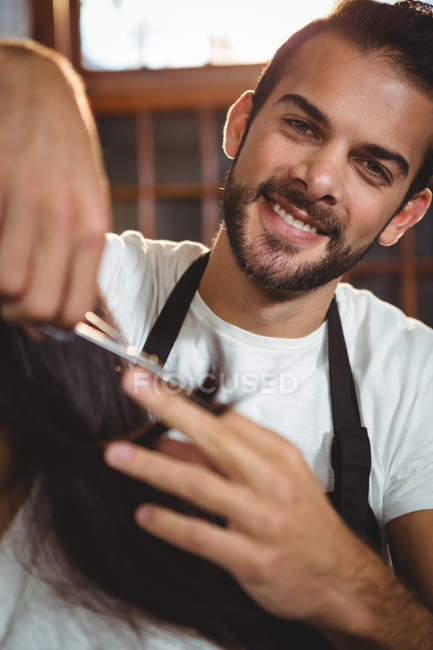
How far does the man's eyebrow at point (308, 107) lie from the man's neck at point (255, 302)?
1.06ft

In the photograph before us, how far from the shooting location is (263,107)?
Answer: 4.19ft

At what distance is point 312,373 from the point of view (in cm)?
123

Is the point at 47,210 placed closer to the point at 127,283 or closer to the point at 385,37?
the point at 127,283

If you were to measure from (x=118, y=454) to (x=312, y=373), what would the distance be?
0.82 meters

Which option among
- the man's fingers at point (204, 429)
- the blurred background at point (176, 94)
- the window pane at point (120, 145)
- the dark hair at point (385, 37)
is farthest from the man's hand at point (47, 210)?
the window pane at point (120, 145)

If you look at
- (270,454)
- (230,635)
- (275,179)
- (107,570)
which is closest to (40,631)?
(107,570)

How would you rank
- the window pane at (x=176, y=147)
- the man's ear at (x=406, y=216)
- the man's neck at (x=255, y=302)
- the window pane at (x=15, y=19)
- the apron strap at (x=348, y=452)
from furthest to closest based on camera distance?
the window pane at (x=176, y=147) → the window pane at (x=15, y=19) → the man's ear at (x=406, y=216) → the man's neck at (x=255, y=302) → the apron strap at (x=348, y=452)

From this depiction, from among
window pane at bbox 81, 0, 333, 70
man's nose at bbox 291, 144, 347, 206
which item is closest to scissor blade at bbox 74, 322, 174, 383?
man's nose at bbox 291, 144, 347, 206

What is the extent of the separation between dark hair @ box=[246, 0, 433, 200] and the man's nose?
23 centimetres

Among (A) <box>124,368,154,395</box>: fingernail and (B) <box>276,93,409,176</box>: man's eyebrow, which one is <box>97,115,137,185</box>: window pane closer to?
(B) <box>276,93,409,176</box>: man's eyebrow

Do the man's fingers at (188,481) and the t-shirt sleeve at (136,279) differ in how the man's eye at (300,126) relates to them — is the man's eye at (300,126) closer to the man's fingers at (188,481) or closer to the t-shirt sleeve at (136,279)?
the t-shirt sleeve at (136,279)

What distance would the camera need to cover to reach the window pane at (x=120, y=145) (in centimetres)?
307

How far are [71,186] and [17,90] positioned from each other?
15 centimetres

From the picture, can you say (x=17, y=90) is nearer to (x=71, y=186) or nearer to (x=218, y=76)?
(x=71, y=186)
